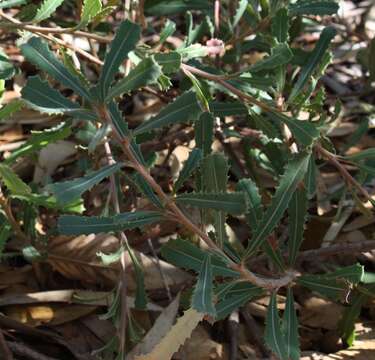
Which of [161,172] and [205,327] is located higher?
[161,172]

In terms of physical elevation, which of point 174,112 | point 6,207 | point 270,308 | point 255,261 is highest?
point 174,112

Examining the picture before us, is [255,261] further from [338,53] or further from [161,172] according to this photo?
[338,53]

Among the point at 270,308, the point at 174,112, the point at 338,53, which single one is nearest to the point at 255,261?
the point at 270,308

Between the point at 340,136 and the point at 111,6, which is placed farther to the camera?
the point at 340,136

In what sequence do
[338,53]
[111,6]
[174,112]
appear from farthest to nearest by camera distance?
[338,53] < [111,6] < [174,112]

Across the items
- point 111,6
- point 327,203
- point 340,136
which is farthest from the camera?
point 340,136

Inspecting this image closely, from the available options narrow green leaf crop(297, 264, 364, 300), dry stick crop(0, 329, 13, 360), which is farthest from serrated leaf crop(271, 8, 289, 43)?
dry stick crop(0, 329, 13, 360)

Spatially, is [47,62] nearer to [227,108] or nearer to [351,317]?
[227,108]

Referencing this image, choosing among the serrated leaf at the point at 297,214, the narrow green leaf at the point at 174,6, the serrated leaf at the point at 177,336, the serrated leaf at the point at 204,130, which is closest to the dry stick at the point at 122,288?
the serrated leaf at the point at 177,336
